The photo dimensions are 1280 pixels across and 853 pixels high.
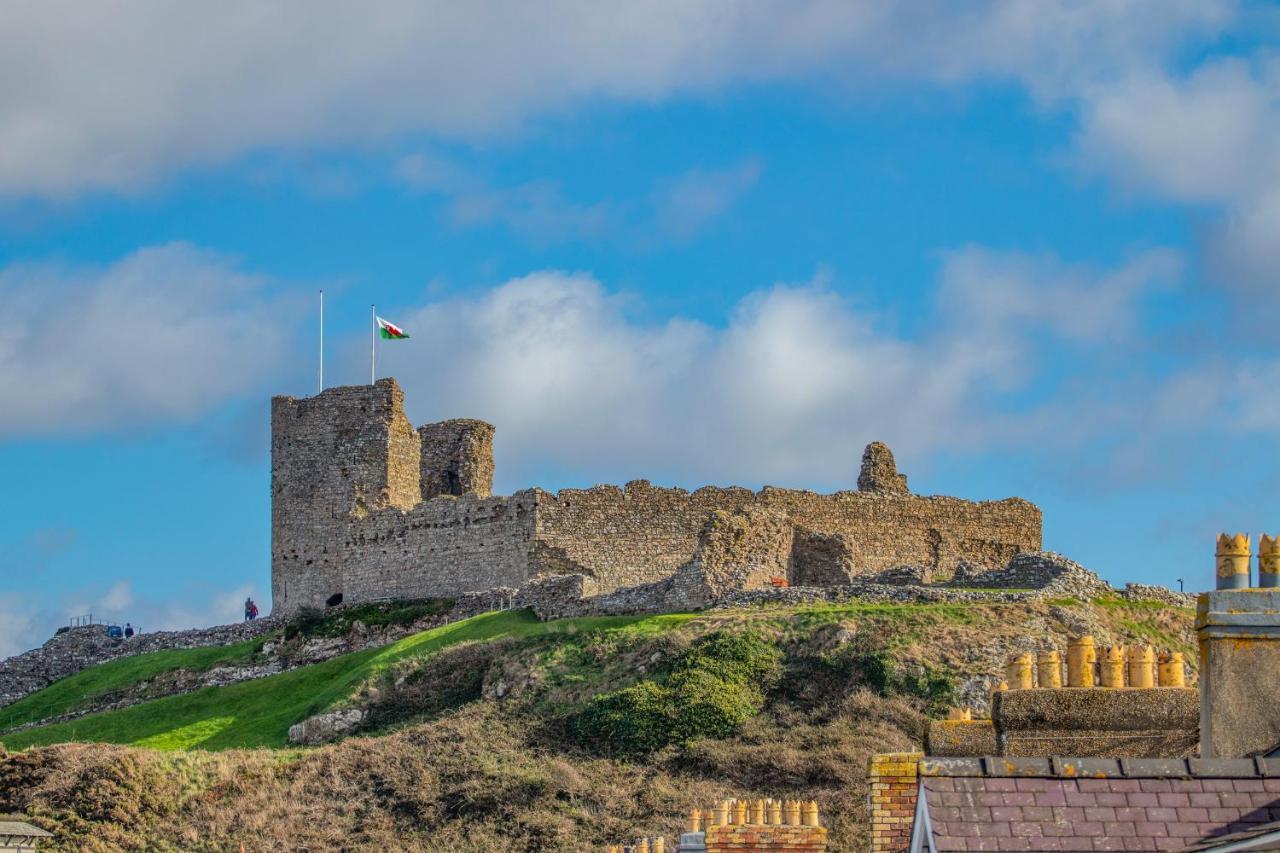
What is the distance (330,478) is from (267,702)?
11519 millimetres

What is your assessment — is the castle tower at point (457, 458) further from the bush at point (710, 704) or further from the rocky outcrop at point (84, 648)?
the bush at point (710, 704)

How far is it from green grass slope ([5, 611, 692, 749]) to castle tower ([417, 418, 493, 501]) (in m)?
8.82

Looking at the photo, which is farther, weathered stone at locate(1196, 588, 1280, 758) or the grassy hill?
the grassy hill

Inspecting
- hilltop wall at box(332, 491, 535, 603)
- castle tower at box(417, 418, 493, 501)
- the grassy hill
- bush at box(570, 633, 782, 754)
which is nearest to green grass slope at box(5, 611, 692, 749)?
the grassy hill

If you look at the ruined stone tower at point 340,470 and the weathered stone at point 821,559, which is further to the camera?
the ruined stone tower at point 340,470

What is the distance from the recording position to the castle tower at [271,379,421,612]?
61.2 metres

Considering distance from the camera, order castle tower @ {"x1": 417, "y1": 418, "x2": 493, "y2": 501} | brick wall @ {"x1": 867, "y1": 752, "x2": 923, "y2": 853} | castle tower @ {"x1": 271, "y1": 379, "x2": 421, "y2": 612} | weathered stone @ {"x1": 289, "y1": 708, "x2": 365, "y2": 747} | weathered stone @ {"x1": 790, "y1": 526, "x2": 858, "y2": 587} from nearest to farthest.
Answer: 1. brick wall @ {"x1": 867, "y1": 752, "x2": 923, "y2": 853}
2. weathered stone @ {"x1": 289, "y1": 708, "x2": 365, "y2": 747}
3. weathered stone @ {"x1": 790, "y1": 526, "x2": 858, "y2": 587}
4. castle tower @ {"x1": 271, "y1": 379, "x2": 421, "y2": 612}
5. castle tower @ {"x1": 417, "y1": 418, "x2": 493, "y2": 501}

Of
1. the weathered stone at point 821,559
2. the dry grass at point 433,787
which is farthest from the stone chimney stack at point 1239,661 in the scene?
the weathered stone at point 821,559

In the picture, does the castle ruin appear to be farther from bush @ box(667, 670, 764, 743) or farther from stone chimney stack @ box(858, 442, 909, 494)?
bush @ box(667, 670, 764, 743)

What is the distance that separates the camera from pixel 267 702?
51344 mm

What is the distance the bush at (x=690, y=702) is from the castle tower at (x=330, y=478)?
752 inches

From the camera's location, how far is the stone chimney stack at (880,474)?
197ft

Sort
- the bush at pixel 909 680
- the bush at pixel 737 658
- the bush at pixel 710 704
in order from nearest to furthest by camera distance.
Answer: the bush at pixel 909 680 → the bush at pixel 710 704 → the bush at pixel 737 658

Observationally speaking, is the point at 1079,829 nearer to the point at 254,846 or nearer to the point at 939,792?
the point at 939,792
